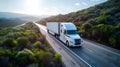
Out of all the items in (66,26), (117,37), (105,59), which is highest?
(66,26)

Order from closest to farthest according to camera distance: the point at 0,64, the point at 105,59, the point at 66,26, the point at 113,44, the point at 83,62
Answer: the point at 0,64 → the point at 83,62 → the point at 105,59 → the point at 113,44 → the point at 66,26

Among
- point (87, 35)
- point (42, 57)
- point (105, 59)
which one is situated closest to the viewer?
point (42, 57)

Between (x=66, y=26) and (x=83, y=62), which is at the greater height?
(x=66, y=26)

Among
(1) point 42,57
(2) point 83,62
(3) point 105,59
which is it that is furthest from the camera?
(3) point 105,59

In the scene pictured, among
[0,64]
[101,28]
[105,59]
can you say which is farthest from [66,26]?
[0,64]

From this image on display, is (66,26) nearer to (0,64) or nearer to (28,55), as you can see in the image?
(28,55)

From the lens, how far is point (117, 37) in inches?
851

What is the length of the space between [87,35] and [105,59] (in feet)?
50.6

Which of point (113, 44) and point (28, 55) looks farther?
point (113, 44)

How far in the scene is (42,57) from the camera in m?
11.5

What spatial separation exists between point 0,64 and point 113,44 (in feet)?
57.0

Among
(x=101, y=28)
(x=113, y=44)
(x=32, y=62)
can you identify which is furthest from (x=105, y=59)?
(x=101, y=28)

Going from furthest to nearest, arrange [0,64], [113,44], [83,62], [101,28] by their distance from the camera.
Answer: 1. [101,28]
2. [113,44]
3. [83,62]
4. [0,64]

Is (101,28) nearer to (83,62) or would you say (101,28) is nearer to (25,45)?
(83,62)
